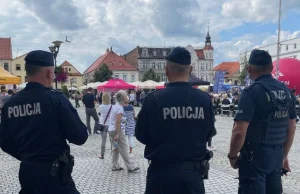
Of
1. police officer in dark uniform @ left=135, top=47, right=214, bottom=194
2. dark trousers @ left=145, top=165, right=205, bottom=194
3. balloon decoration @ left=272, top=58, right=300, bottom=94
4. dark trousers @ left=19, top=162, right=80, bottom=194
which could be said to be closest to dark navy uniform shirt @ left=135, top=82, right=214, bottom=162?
police officer in dark uniform @ left=135, top=47, right=214, bottom=194

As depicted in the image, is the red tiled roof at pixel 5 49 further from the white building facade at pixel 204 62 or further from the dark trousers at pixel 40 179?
the dark trousers at pixel 40 179

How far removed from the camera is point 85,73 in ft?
338

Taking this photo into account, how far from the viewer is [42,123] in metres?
3.24

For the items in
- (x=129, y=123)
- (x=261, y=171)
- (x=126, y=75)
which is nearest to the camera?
(x=261, y=171)

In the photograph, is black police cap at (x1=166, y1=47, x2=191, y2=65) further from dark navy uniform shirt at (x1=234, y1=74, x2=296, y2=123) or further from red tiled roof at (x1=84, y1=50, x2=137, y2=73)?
red tiled roof at (x1=84, y1=50, x2=137, y2=73)

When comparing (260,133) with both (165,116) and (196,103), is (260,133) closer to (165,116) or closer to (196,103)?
(196,103)

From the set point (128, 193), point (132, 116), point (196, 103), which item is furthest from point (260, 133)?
point (132, 116)

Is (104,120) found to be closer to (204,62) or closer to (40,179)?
(40,179)

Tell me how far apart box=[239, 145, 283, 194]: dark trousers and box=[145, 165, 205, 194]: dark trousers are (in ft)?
2.47

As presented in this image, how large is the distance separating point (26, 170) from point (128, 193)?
11.7 feet

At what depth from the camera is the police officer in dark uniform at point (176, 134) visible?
3.23 m

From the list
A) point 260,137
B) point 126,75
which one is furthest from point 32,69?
point 126,75

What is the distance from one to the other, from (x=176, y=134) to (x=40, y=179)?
4.09ft

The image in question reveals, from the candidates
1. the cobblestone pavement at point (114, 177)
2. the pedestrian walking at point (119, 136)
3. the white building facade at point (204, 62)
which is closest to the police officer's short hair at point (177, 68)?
the cobblestone pavement at point (114, 177)
